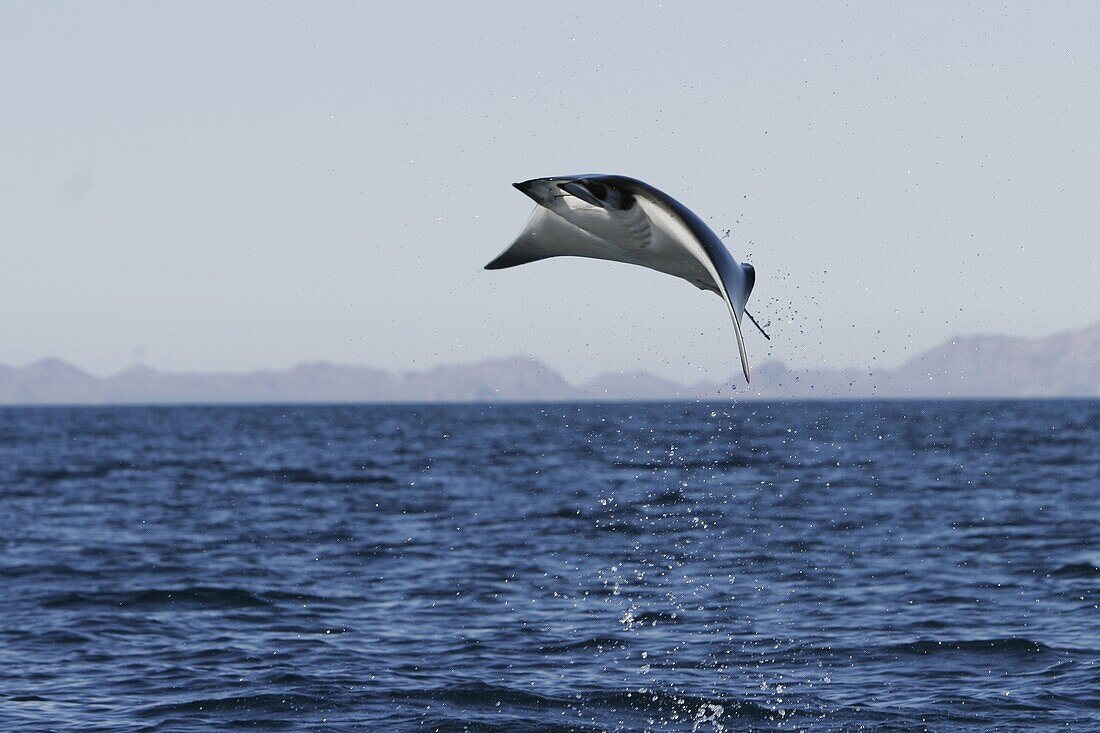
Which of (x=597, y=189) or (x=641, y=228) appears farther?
Result: (x=641, y=228)

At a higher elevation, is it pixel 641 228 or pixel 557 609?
pixel 641 228

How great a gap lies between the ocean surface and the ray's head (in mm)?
5643

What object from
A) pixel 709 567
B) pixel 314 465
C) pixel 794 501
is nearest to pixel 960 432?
pixel 314 465

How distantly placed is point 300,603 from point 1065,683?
10.3 meters

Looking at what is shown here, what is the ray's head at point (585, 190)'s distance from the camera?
831cm

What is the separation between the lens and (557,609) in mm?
17672

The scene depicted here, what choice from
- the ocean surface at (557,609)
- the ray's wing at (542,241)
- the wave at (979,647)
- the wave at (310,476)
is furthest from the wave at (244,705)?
the wave at (310,476)

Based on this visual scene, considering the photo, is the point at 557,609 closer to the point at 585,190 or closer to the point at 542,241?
the point at 542,241

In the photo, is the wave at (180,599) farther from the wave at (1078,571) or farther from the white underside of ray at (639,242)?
the wave at (1078,571)

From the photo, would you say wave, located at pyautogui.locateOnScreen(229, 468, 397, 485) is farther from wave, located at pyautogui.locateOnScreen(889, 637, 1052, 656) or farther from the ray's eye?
the ray's eye

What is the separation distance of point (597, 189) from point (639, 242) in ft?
2.31

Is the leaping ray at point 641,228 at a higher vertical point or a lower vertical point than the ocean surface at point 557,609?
higher

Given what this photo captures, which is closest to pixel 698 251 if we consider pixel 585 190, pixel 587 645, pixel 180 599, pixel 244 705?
pixel 585 190

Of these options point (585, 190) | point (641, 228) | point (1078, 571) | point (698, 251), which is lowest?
point (1078, 571)
